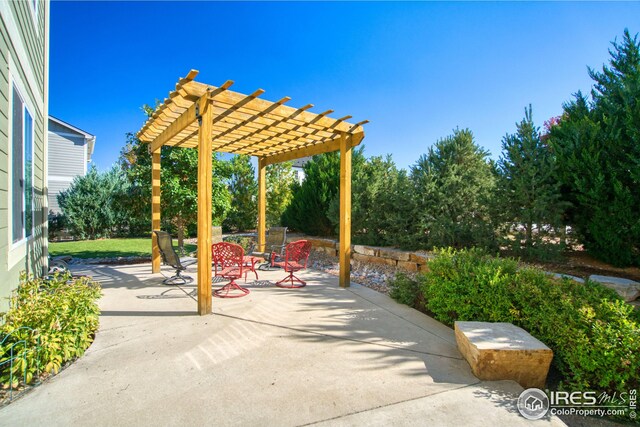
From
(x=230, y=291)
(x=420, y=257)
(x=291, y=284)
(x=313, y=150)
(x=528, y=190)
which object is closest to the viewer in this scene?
(x=230, y=291)

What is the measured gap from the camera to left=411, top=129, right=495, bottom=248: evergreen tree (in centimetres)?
644

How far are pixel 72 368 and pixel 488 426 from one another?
3.23 metres

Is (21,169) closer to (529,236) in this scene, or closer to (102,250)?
(102,250)

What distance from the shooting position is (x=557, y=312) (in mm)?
2873

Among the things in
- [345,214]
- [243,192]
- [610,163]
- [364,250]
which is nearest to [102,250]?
[243,192]

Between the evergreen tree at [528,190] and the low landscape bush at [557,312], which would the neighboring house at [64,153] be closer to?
the low landscape bush at [557,312]

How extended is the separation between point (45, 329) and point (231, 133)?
14.7ft

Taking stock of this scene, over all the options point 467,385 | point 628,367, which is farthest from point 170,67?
point 628,367

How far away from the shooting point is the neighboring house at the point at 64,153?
1563 centimetres

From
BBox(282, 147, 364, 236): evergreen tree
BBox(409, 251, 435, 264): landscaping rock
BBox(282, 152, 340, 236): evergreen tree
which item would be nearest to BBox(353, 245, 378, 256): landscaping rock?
BBox(409, 251, 435, 264): landscaping rock

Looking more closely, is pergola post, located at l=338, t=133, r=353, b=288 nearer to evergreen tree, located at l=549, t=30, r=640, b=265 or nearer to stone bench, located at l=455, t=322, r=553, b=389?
stone bench, located at l=455, t=322, r=553, b=389

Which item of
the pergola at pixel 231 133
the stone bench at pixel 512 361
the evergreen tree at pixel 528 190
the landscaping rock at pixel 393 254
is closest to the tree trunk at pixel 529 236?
the evergreen tree at pixel 528 190

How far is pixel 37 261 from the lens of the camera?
4.69 m

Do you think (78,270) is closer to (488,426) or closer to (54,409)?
(54,409)
